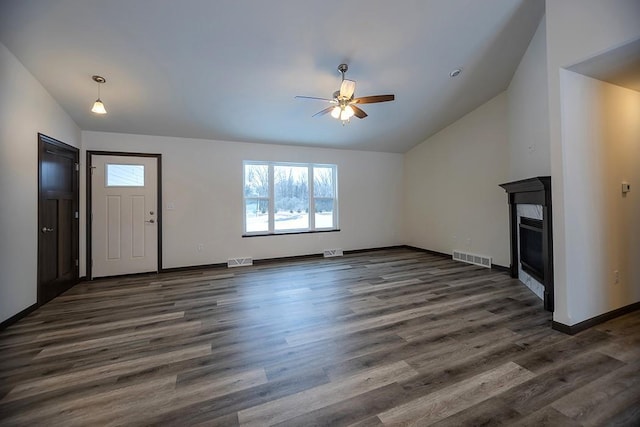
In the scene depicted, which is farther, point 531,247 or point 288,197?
point 288,197

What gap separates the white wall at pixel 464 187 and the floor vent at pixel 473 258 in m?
0.10

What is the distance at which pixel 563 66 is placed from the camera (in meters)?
2.48

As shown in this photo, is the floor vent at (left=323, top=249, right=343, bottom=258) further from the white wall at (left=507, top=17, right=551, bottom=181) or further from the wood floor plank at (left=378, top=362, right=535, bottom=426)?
the wood floor plank at (left=378, top=362, right=535, bottom=426)

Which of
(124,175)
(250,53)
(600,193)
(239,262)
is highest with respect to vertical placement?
(250,53)

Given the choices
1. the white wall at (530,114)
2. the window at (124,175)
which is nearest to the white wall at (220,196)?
the window at (124,175)

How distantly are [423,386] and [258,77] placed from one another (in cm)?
382

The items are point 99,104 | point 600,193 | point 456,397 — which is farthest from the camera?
point 99,104

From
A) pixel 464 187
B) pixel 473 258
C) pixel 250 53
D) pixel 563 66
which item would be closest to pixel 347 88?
pixel 250 53

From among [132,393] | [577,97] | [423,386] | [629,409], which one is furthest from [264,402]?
[577,97]

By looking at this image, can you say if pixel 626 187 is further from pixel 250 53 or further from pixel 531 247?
pixel 250 53

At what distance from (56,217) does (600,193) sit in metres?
6.73

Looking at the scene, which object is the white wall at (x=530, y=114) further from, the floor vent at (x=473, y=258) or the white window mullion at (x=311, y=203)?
the white window mullion at (x=311, y=203)

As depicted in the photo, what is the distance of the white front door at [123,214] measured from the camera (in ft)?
14.8

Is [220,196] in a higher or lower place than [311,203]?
higher
